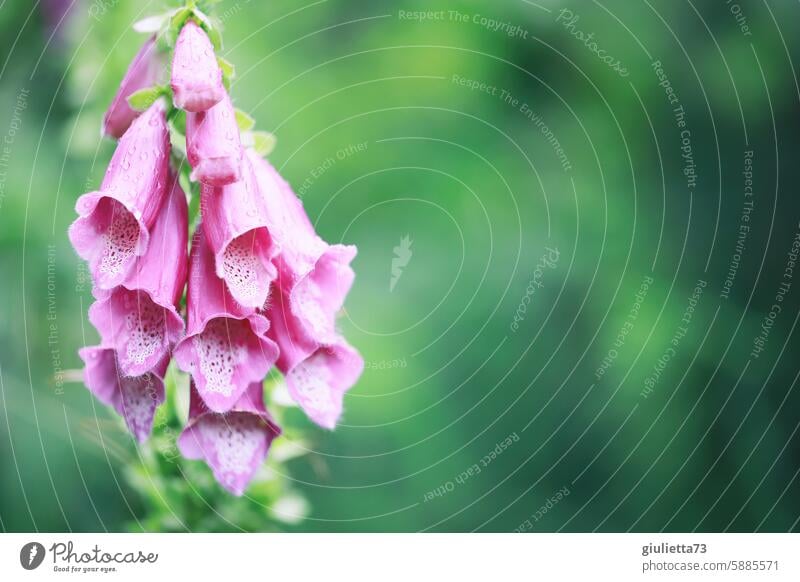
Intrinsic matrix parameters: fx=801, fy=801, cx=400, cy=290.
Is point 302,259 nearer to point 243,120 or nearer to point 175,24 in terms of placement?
point 243,120

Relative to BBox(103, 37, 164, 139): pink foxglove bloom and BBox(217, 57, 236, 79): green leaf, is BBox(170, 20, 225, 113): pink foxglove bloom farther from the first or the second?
BBox(103, 37, 164, 139): pink foxglove bloom

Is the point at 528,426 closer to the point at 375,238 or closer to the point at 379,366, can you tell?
the point at 379,366

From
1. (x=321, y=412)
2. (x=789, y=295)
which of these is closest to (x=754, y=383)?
(x=789, y=295)

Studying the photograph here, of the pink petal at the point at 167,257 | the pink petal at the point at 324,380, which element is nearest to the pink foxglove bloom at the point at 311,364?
the pink petal at the point at 324,380

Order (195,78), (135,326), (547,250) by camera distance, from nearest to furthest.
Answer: (195,78)
(135,326)
(547,250)

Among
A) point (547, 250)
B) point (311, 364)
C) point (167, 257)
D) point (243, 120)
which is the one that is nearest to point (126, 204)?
point (167, 257)

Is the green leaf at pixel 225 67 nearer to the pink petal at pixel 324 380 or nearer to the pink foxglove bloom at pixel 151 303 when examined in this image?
the pink foxglove bloom at pixel 151 303
